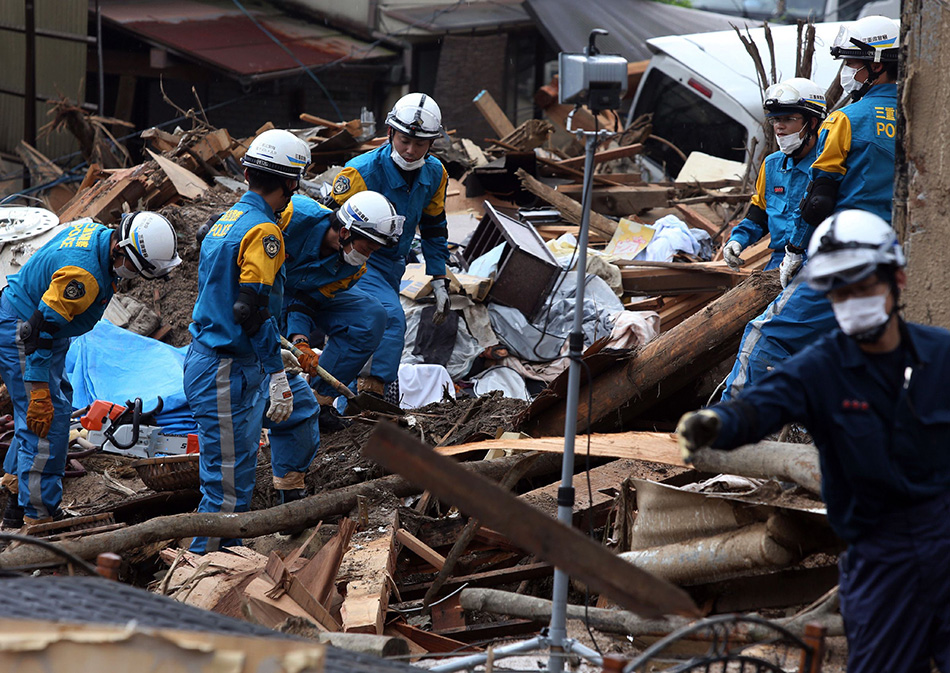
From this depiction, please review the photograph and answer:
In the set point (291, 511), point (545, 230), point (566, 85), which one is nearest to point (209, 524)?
point (291, 511)

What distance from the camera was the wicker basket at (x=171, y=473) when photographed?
5621mm

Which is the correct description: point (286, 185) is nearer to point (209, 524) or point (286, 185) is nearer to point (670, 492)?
point (209, 524)

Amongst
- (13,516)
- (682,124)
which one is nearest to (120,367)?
(13,516)

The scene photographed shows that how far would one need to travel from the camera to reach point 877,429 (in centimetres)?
251

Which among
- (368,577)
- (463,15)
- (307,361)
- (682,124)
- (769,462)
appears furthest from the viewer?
(463,15)

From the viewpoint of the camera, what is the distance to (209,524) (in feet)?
14.6

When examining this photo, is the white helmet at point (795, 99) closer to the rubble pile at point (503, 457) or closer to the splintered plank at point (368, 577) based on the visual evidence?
the rubble pile at point (503, 457)

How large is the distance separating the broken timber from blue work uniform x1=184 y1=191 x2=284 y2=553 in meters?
1.52

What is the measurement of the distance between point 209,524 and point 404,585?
3.14ft

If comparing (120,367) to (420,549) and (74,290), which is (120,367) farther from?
(420,549)

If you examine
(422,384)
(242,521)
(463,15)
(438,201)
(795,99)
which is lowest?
(422,384)

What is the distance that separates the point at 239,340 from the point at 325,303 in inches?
59.5

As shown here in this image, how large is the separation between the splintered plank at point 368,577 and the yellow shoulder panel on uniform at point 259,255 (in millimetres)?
1328

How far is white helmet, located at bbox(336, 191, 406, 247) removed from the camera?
5.71 m
